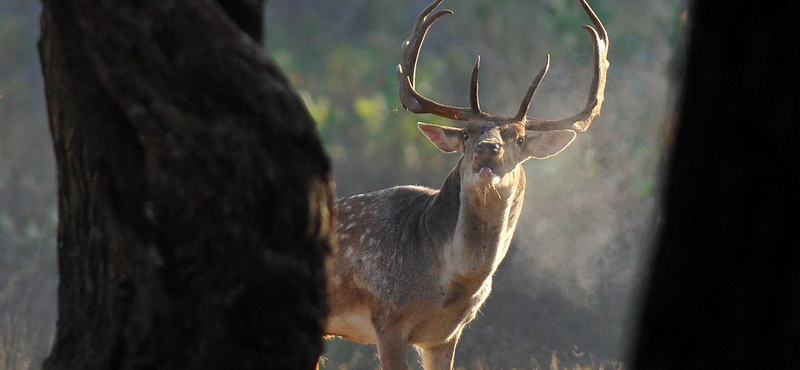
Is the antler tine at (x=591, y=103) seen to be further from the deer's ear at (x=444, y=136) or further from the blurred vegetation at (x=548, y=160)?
the blurred vegetation at (x=548, y=160)

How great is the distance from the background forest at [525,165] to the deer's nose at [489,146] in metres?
3.66

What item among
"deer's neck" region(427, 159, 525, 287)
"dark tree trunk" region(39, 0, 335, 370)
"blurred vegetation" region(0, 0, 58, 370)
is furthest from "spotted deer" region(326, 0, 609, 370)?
"blurred vegetation" region(0, 0, 58, 370)

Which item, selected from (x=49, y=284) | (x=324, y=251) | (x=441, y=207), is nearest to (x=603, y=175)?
(x=49, y=284)

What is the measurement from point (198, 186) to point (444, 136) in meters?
3.24

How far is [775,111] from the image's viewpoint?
271 cm

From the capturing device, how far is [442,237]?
21.4 feet

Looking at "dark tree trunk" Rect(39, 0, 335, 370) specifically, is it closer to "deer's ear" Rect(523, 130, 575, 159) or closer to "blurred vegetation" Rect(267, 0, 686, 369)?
"deer's ear" Rect(523, 130, 575, 159)

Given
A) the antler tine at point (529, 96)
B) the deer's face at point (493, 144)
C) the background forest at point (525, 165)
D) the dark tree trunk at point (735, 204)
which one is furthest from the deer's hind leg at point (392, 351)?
the dark tree trunk at point (735, 204)

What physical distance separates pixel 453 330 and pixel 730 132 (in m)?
4.00

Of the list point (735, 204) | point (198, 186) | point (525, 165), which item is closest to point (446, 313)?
point (198, 186)

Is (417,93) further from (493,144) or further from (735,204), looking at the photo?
(735,204)

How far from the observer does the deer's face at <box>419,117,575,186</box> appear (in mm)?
5930

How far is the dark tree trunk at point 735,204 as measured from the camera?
2.69m

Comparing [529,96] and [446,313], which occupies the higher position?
[529,96]
